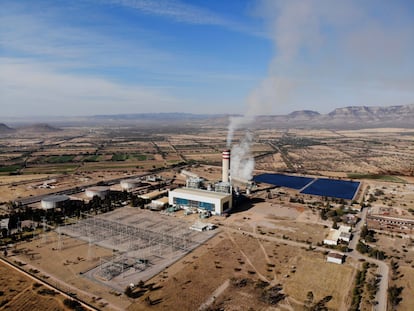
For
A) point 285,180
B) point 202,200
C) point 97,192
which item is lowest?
point 285,180

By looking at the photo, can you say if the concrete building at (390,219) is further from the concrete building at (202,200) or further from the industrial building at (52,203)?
the industrial building at (52,203)

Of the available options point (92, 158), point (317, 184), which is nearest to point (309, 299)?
point (317, 184)

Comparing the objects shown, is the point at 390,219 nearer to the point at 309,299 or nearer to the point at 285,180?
the point at 309,299

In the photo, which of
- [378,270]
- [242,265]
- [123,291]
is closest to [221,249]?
[242,265]

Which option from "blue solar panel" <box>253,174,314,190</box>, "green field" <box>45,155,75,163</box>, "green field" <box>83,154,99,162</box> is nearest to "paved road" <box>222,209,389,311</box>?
"blue solar panel" <box>253,174,314,190</box>

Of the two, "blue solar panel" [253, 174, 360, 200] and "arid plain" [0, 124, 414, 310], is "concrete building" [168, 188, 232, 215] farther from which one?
"blue solar panel" [253, 174, 360, 200]

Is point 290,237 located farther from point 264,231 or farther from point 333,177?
point 333,177

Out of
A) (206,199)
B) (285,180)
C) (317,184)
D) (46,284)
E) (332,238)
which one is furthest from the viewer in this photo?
(285,180)
